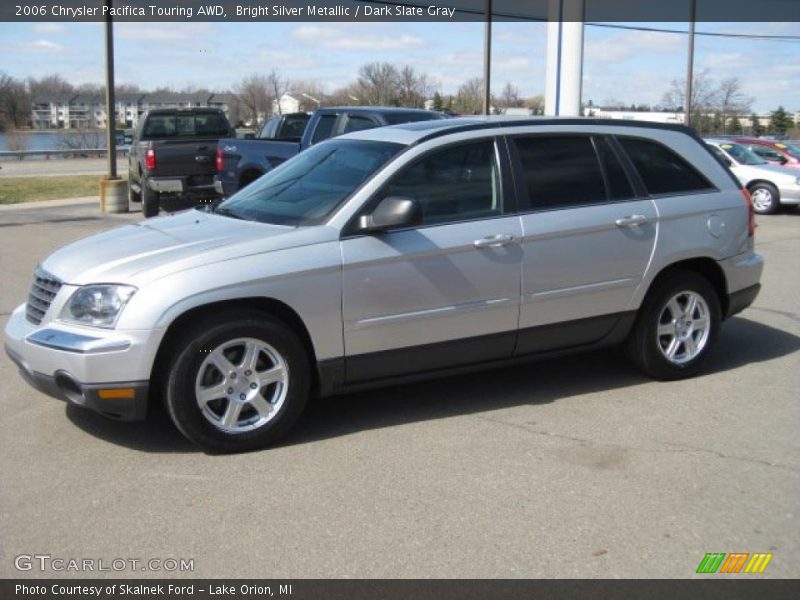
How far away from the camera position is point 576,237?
5453 millimetres

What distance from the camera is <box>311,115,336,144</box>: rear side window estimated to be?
39.3 feet

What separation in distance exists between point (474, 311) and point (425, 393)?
85 centimetres

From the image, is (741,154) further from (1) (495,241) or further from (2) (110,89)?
(1) (495,241)

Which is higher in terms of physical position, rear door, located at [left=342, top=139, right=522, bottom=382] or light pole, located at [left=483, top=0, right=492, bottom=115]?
light pole, located at [left=483, top=0, right=492, bottom=115]

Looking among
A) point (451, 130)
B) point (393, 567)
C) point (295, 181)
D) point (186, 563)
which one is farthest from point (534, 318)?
point (186, 563)

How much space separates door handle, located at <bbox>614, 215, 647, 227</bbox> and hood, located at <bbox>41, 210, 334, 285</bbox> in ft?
6.60

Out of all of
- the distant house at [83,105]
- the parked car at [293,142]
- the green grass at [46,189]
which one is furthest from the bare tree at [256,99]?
the parked car at [293,142]

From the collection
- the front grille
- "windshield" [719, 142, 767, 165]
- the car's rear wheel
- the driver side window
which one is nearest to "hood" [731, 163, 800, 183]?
"windshield" [719, 142, 767, 165]

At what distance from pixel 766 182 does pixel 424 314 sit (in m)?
16.3

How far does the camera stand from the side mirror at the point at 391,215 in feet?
15.6

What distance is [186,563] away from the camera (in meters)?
3.50
